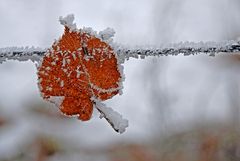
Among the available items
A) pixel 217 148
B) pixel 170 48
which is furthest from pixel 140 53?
pixel 217 148

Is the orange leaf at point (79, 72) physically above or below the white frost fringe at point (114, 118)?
above

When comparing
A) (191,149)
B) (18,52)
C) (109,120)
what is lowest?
(191,149)

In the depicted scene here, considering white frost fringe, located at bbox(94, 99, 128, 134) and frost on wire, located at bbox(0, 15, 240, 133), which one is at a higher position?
frost on wire, located at bbox(0, 15, 240, 133)

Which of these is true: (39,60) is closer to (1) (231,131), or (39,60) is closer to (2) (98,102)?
(2) (98,102)

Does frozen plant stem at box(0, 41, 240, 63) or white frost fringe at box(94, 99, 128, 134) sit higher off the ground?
frozen plant stem at box(0, 41, 240, 63)
